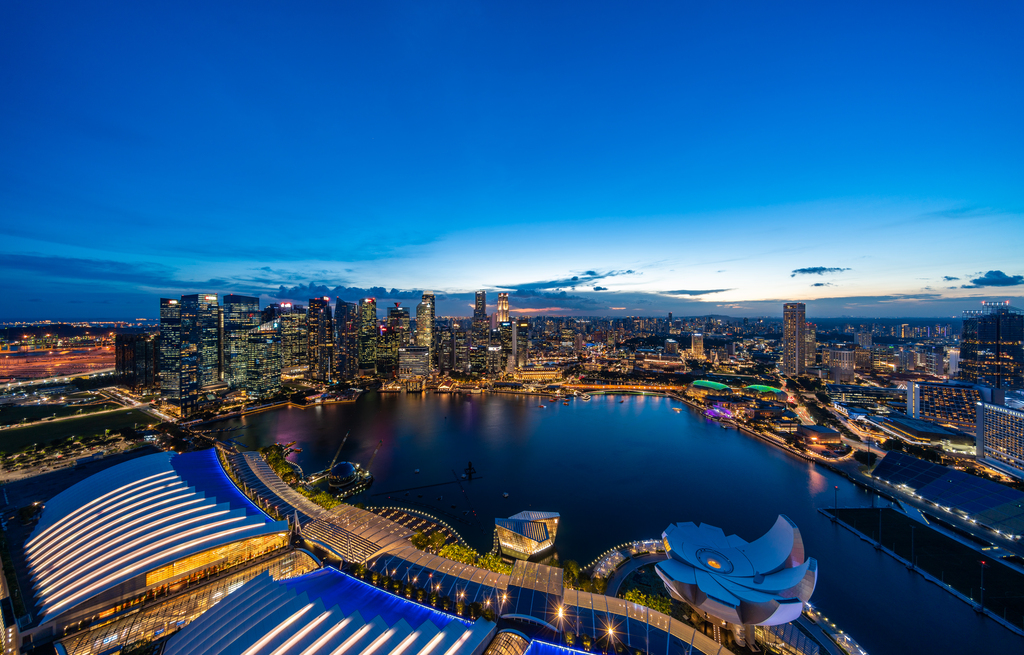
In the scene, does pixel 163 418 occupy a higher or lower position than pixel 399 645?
lower

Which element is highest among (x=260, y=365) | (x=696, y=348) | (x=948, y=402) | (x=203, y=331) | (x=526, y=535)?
(x=203, y=331)

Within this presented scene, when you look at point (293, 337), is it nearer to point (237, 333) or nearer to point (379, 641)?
point (237, 333)

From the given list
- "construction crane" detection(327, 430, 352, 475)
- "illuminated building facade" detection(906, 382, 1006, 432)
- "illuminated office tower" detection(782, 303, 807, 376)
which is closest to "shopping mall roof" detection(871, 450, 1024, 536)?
"illuminated building facade" detection(906, 382, 1006, 432)

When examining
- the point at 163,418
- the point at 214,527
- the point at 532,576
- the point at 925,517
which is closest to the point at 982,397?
the point at 925,517

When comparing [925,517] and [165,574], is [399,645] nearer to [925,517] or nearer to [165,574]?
[165,574]

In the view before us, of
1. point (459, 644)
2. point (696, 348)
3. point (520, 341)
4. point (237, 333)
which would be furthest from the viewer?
point (696, 348)

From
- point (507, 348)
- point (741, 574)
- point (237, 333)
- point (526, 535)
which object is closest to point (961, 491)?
point (741, 574)

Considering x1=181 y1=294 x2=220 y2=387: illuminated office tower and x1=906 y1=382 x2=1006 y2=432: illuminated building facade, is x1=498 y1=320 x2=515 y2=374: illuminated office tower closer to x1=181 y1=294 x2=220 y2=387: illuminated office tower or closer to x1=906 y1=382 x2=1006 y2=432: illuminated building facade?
x1=181 y1=294 x2=220 y2=387: illuminated office tower
